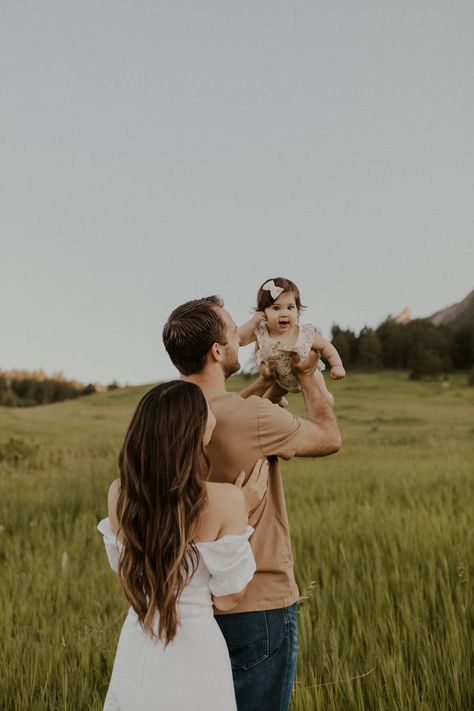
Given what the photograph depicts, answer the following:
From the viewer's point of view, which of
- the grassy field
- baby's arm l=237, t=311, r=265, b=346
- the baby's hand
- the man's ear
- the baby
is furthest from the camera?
the grassy field

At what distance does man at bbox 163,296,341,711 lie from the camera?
2.27m

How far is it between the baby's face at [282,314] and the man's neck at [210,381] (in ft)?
3.10

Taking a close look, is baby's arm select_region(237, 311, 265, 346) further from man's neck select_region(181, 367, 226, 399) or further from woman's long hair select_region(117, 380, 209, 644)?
woman's long hair select_region(117, 380, 209, 644)

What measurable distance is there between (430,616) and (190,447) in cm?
313

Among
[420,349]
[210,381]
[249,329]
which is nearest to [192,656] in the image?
[210,381]

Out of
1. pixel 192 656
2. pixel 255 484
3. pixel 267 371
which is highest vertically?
pixel 267 371

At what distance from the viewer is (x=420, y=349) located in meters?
42.8

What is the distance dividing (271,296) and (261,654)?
1.69 meters

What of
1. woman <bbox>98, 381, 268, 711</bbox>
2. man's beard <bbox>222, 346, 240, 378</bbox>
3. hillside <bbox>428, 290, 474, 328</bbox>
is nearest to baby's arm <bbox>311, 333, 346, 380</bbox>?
man's beard <bbox>222, 346, 240, 378</bbox>

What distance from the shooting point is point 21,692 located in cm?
371

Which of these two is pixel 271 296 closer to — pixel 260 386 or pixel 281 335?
pixel 281 335

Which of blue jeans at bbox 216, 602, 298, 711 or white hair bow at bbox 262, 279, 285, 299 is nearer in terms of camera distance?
blue jeans at bbox 216, 602, 298, 711

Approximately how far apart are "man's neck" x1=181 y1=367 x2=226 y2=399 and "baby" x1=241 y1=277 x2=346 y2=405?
50 centimetres

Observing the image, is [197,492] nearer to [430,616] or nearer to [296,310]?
[296,310]
